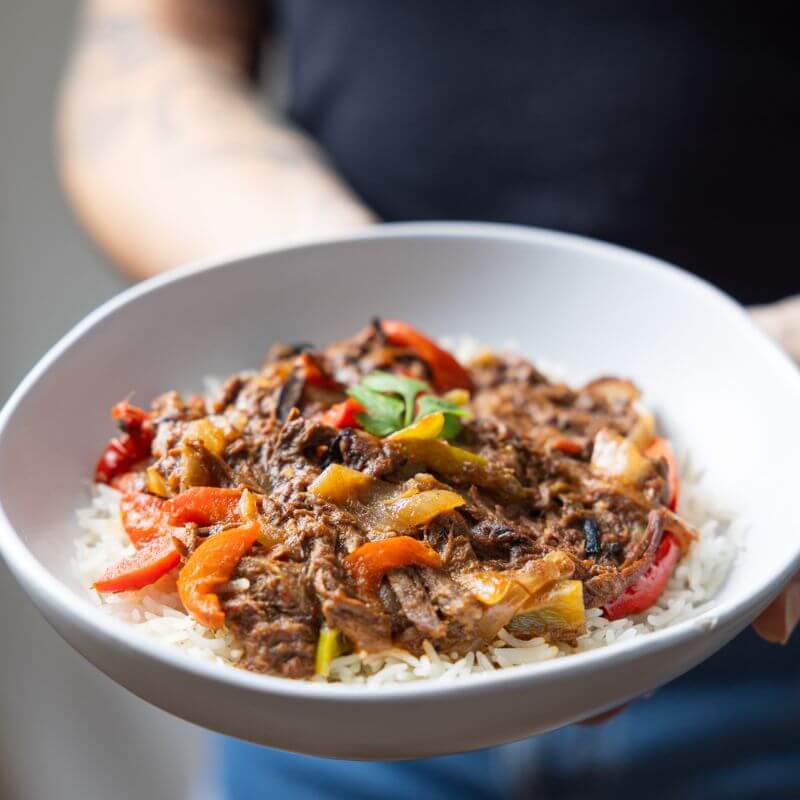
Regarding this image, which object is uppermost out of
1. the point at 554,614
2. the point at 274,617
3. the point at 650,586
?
the point at 274,617

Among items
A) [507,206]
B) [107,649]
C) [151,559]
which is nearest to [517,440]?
[151,559]

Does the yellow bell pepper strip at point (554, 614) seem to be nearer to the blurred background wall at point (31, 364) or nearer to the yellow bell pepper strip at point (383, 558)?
the yellow bell pepper strip at point (383, 558)

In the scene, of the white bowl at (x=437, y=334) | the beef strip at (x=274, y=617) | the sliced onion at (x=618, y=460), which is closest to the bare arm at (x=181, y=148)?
the white bowl at (x=437, y=334)

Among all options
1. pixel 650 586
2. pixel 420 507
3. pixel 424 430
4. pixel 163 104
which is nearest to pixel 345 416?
pixel 424 430

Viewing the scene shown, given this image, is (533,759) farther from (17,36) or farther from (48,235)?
(17,36)

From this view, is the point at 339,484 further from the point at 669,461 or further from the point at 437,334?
the point at 437,334

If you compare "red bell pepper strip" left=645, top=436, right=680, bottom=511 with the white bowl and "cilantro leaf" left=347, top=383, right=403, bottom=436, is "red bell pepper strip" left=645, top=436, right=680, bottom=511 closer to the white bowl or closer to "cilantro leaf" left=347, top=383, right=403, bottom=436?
the white bowl

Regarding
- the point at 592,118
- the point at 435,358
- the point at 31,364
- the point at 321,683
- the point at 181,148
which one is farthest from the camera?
the point at 31,364
